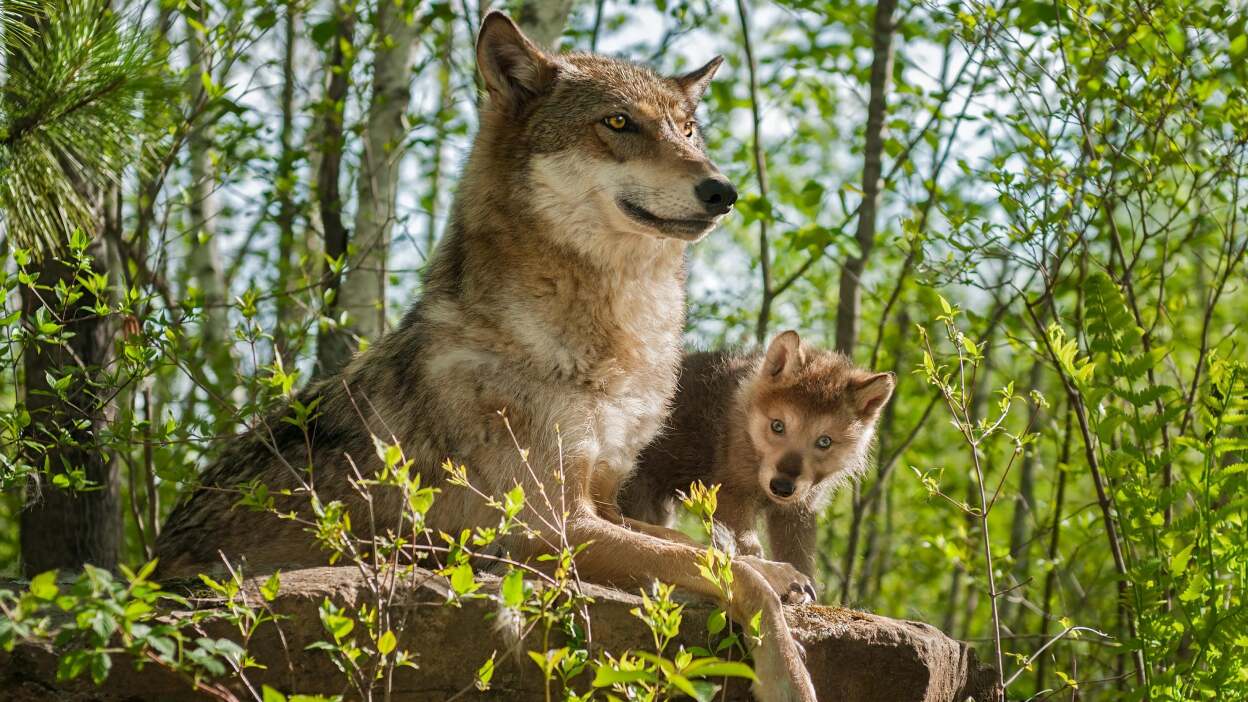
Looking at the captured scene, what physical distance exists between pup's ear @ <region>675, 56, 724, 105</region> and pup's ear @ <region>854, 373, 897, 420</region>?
1.56 m

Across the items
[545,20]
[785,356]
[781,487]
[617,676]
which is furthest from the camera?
[545,20]

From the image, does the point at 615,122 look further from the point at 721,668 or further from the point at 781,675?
the point at 721,668

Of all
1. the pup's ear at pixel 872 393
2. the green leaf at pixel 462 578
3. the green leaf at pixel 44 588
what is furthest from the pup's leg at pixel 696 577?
the pup's ear at pixel 872 393

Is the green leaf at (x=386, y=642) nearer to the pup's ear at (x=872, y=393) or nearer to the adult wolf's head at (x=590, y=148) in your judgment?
the adult wolf's head at (x=590, y=148)

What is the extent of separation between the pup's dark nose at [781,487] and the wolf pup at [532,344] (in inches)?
31.2

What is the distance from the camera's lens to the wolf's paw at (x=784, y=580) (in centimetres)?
383


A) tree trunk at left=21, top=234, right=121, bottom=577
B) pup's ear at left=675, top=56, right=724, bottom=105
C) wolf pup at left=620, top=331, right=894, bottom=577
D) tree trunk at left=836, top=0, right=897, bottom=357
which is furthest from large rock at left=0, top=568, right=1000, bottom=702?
tree trunk at left=836, top=0, right=897, bottom=357

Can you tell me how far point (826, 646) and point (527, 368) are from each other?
1.40 meters

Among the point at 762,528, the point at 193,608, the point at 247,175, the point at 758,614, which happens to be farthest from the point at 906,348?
the point at 193,608

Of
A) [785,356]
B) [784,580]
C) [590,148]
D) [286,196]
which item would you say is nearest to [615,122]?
[590,148]

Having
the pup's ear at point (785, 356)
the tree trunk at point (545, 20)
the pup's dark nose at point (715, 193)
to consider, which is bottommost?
the pup's ear at point (785, 356)

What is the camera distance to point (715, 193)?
404cm

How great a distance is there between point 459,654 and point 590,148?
190 cm

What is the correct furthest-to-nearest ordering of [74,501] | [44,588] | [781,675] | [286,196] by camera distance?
[286,196] < [74,501] < [781,675] < [44,588]
